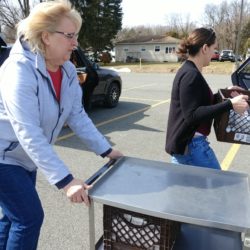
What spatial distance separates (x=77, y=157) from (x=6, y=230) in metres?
3.16

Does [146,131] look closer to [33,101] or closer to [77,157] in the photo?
[77,157]

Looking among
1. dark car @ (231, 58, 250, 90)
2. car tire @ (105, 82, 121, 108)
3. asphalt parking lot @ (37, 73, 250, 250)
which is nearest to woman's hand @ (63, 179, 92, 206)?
asphalt parking lot @ (37, 73, 250, 250)

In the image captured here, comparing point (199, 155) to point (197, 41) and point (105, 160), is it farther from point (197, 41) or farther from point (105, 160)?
point (105, 160)

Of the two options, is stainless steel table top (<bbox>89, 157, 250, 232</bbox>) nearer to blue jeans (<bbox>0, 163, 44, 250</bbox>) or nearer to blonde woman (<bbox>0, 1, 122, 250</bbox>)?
blonde woman (<bbox>0, 1, 122, 250</bbox>)

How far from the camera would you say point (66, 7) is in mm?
2020

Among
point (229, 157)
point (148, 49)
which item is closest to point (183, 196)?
point (229, 157)

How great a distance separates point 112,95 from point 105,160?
4756 millimetres

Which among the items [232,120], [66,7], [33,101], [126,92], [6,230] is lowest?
[126,92]

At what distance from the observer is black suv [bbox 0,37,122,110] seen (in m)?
7.66

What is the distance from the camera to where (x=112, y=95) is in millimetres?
9844

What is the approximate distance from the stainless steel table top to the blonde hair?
86cm

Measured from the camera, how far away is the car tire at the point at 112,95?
31.6ft

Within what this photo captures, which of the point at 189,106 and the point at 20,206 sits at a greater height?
the point at 189,106

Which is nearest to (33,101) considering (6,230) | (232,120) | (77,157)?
(6,230)
